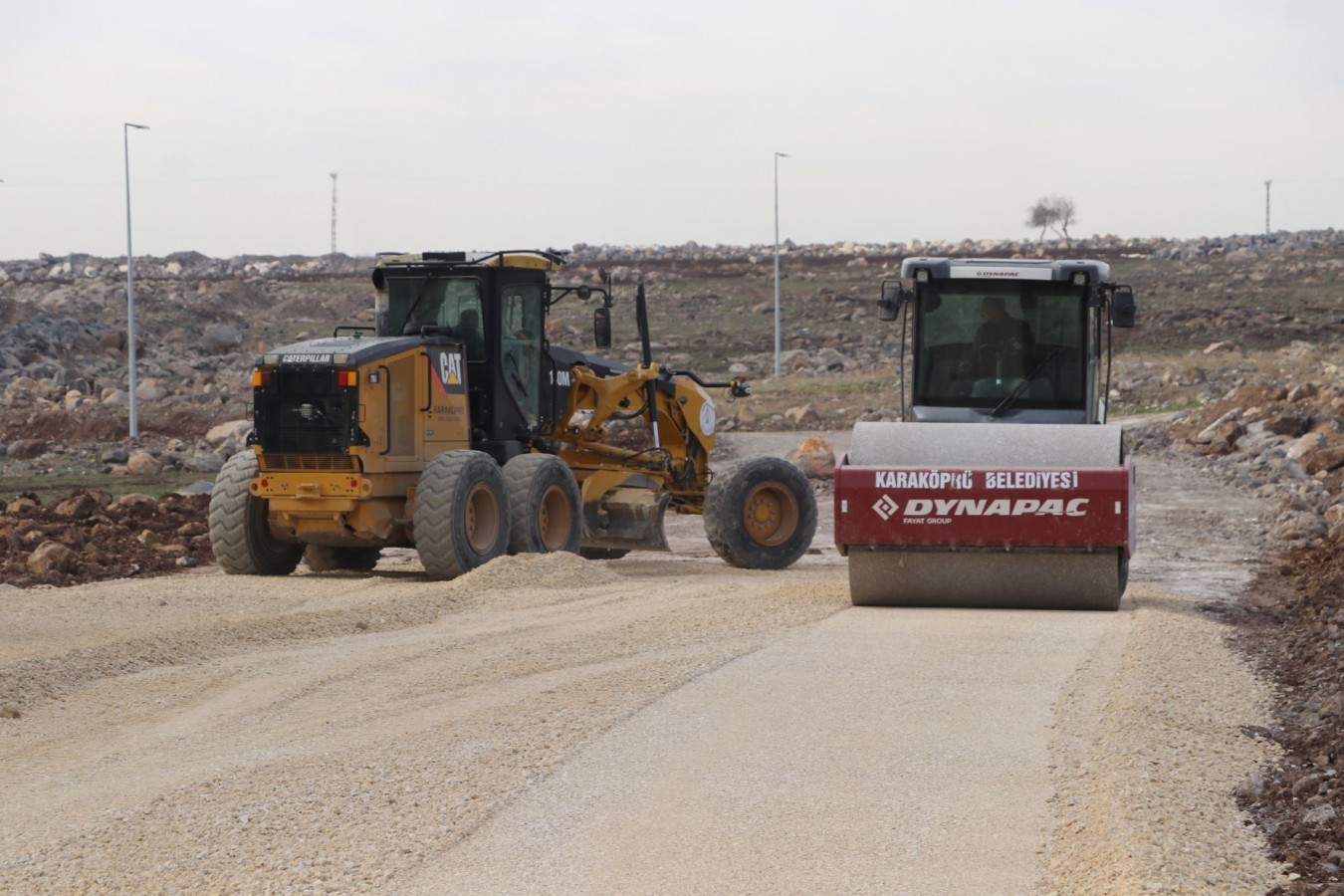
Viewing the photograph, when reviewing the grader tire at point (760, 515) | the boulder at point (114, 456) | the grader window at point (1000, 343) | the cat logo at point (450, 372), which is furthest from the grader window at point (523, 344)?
the boulder at point (114, 456)

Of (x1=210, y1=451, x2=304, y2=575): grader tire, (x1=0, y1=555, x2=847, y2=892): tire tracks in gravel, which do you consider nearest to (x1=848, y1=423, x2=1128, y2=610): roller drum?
(x1=0, y1=555, x2=847, y2=892): tire tracks in gravel

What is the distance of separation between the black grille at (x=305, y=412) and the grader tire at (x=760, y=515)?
3.87 metres

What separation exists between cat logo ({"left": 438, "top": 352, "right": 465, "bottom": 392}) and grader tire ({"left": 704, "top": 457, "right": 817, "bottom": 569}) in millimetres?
2719

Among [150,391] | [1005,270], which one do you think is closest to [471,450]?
[1005,270]

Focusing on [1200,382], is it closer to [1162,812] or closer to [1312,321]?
[1312,321]

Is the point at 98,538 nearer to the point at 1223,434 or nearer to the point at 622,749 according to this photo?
the point at 622,749

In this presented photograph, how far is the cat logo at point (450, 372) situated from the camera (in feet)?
→ 50.9

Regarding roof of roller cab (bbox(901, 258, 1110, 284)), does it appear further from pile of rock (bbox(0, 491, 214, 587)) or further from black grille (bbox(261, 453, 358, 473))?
pile of rock (bbox(0, 491, 214, 587))

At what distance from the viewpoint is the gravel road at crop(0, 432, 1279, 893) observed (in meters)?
6.34

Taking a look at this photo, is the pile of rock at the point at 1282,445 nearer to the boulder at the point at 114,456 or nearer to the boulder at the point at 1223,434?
the boulder at the point at 1223,434

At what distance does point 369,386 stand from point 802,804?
8496mm

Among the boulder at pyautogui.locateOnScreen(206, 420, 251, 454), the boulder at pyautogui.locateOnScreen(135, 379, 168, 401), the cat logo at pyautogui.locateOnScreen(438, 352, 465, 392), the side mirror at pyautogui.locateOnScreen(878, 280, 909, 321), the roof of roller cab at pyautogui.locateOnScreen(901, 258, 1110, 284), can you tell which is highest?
the roof of roller cab at pyautogui.locateOnScreen(901, 258, 1110, 284)

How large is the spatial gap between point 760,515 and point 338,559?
403 cm

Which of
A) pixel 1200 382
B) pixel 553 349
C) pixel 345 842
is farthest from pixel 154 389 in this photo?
pixel 345 842
